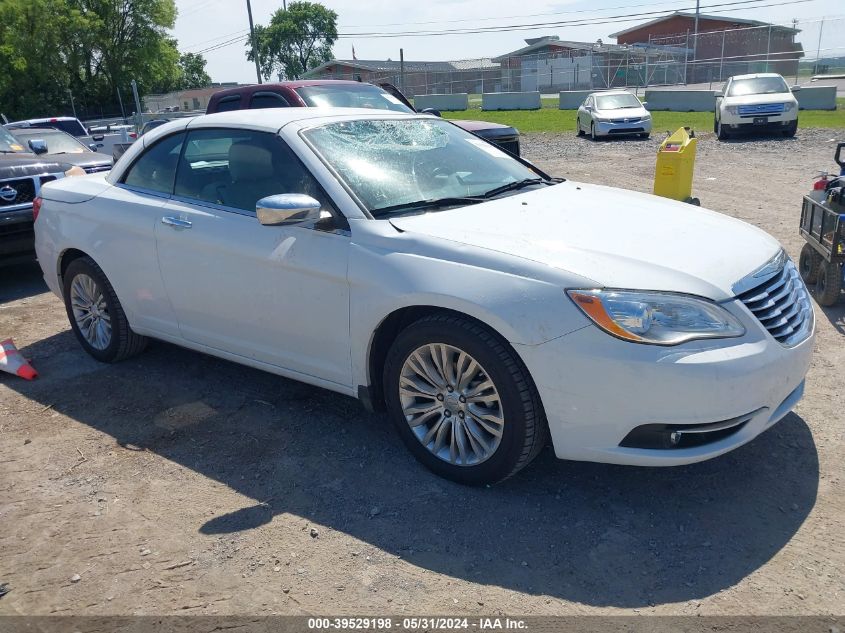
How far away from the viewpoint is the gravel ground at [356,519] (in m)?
2.85

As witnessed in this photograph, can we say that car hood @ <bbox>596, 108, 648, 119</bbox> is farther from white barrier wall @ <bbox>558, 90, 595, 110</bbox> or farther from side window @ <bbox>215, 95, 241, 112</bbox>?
side window @ <bbox>215, 95, 241, 112</bbox>

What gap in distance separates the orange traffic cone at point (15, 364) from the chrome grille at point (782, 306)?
453 cm

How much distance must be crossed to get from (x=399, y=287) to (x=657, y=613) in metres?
1.69

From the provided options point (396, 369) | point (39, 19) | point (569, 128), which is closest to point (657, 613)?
point (396, 369)

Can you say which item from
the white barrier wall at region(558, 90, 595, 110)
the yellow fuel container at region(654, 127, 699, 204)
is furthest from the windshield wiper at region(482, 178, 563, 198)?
the white barrier wall at region(558, 90, 595, 110)

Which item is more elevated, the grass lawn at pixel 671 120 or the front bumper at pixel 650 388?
the front bumper at pixel 650 388

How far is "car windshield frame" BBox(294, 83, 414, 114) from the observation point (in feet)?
29.5

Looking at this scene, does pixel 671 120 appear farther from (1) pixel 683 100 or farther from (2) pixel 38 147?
(2) pixel 38 147

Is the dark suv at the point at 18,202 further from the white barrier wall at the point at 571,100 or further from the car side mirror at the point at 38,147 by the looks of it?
the white barrier wall at the point at 571,100

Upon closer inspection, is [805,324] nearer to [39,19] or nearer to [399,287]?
[399,287]

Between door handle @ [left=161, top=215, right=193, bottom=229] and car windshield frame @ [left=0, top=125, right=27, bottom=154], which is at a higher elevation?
car windshield frame @ [left=0, top=125, right=27, bottom=154]

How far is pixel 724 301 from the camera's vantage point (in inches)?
123

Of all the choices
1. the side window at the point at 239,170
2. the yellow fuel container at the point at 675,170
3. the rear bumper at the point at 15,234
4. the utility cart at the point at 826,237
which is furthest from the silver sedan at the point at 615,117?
the side window at the point at 239,170

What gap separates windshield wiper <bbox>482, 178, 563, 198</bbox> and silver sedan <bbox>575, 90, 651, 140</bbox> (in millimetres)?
16462
